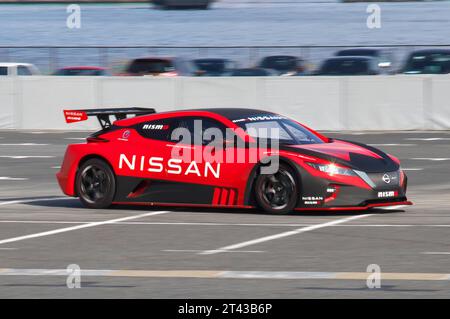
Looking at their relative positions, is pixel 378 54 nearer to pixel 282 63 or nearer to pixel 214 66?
pixel 282 63

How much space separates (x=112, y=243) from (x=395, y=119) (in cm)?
1880

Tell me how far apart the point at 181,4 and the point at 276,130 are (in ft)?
300

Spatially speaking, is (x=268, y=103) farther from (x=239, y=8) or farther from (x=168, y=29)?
(x=239, y=8)

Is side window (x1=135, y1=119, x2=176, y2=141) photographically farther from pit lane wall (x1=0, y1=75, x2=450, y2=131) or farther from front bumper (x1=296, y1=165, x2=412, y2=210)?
pit lane wall (x1=0, y1=75, x2=450, y2=131)

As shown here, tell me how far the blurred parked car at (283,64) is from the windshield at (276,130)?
21.4m

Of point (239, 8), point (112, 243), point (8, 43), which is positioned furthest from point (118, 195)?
point (239, 8)

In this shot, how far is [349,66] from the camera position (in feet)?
112

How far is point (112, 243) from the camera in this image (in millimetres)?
11453

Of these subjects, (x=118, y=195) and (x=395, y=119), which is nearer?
(x=118, y=195)

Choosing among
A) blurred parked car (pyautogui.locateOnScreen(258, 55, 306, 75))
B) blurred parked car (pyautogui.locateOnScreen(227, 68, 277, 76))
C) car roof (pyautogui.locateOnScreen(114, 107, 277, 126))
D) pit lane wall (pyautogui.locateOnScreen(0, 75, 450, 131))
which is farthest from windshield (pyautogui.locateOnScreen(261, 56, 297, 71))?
car roof (pyautogui.locateOnScreen(114, 107, 277, 126))

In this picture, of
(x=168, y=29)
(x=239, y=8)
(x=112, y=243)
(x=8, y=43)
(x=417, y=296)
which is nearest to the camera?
(x=417, y=296)

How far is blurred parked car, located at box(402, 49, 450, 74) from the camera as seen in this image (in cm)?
3262

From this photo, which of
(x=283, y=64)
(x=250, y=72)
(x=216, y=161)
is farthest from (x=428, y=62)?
(x=216, y=161)

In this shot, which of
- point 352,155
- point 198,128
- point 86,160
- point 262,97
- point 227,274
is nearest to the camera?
point 227,274
